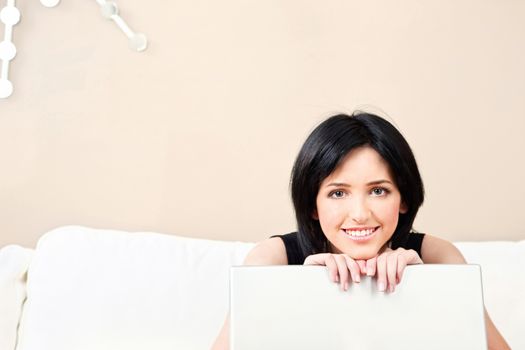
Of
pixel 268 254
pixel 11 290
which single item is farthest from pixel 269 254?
pixel 11 290

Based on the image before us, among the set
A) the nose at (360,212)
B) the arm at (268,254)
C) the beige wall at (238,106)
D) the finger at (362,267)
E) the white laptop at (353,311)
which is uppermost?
the beige wall at (238,106)

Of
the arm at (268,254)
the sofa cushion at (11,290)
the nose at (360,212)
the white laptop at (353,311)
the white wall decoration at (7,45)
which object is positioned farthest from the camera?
the white wall decoration at (7,45)

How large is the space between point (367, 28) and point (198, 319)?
0.96 metres

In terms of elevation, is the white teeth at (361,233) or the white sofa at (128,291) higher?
the white teeth at (361,233)

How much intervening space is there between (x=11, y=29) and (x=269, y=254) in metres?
0.97

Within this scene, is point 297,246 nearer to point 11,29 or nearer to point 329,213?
point 329,213

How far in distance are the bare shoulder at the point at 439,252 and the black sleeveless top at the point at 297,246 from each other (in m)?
0.01

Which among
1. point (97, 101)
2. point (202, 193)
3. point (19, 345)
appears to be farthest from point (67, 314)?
point (97, 101)

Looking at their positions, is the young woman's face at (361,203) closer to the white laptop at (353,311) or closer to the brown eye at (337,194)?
the brown eye at (337,194)

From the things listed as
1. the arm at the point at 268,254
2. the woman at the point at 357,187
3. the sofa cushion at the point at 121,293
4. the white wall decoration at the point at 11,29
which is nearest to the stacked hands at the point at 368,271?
the woman at the point at 357,187

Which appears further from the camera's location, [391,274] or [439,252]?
[439,252]

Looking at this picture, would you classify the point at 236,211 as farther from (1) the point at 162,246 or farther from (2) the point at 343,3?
(2) the point at 343,3

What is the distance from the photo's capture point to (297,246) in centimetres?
132

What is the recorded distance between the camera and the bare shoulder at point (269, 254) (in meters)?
1.24
